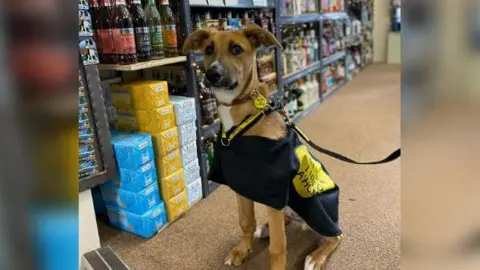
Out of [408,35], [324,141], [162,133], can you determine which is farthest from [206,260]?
[324,141]

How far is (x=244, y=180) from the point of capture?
139 centimetres

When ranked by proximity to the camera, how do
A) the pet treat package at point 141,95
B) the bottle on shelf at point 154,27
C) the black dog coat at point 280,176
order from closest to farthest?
the black dog coat at point 280,176 < the pet treat package at point 141,95 < the bottle on shelf at point 154,27

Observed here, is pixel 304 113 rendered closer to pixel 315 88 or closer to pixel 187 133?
pixel 315 88

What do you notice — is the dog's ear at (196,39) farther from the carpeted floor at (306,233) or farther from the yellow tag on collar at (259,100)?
the carpeted floor at (306,233)

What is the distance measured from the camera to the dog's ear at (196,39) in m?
1.53

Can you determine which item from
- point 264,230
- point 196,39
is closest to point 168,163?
point 264,230

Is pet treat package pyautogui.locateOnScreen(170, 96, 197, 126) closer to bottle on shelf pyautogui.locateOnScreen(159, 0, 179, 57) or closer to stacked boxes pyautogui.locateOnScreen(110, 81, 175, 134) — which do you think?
stacked boxes pyautogui.locateOnScreen(110, 81, 175, 134)

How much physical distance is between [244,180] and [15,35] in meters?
1.16

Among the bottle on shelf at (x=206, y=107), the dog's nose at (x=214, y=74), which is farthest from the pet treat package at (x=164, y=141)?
the dog's nose at (x=214, y=74)

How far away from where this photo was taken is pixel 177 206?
2.05m

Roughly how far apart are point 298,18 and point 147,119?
2.44m

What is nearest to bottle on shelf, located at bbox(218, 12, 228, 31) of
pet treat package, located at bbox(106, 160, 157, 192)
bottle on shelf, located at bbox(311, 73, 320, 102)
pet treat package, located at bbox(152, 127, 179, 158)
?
pet treat package, located at bbox(152, 127, 179, 158)

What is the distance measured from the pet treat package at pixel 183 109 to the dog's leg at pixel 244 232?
0.62m

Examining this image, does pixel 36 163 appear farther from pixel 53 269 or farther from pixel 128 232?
pixel 128 232
